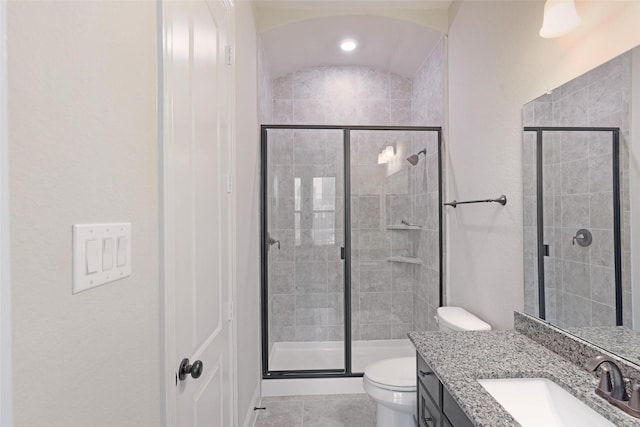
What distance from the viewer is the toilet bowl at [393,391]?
1779 millimetres

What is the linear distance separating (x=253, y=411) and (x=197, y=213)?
5.72 feet

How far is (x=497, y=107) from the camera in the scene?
1834mm

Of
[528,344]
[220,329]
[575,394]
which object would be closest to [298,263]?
[220,329]

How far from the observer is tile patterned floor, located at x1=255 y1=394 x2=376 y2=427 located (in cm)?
227

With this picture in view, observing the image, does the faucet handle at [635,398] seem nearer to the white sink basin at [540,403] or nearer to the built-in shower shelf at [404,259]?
the white sink basin at [540,403]

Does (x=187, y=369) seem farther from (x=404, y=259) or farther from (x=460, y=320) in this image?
(x=404, y=259)

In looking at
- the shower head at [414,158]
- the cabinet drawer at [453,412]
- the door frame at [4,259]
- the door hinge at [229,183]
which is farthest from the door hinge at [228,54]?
the shower head at [414,158]

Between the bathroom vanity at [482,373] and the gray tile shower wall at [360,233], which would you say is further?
the gray tile shower wall at [360,233]

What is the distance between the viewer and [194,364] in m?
1.04

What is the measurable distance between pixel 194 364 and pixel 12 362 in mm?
655

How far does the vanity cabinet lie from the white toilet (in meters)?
0.23

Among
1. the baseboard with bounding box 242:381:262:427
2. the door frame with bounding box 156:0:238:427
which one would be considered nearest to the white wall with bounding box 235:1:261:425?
the baseboard with bounding box 242:381:262:427

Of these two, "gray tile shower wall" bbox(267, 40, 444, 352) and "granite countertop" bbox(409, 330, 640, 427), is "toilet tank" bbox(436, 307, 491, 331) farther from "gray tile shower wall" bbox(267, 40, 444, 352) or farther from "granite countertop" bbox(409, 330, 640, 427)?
"gray tile shower wall" bbox(267, 40, 444, 352)

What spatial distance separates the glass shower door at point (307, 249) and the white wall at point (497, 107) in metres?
0.92
